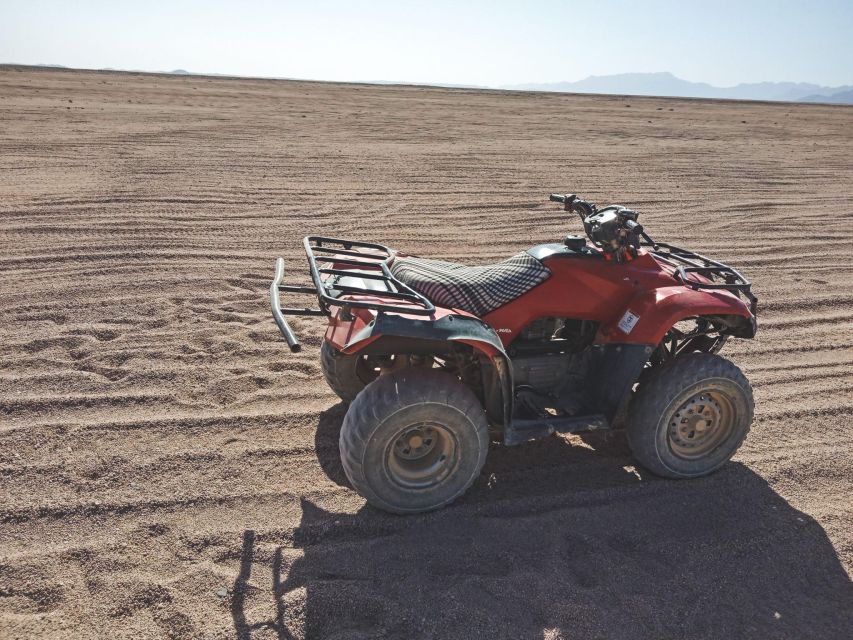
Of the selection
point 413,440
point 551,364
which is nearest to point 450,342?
point 413,440

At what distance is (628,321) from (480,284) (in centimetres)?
82

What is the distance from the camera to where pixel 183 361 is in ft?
15.9

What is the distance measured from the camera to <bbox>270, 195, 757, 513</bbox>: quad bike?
10.5 feet

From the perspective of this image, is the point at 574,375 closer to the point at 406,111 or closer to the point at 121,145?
the point at 121,145

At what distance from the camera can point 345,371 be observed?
4098 mm

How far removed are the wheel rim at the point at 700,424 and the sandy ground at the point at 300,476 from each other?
0.23m

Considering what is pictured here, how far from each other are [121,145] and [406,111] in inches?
427

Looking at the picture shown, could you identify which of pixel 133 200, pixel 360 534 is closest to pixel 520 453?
pixel 360 534

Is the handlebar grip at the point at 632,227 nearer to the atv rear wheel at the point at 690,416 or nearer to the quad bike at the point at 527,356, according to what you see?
the quad bike at the point at 527,356

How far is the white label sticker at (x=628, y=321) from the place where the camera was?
3547mm

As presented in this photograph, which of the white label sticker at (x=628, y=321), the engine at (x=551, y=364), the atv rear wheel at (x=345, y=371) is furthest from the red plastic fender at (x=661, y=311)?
the atv rear wheel at (x=345, y=371)

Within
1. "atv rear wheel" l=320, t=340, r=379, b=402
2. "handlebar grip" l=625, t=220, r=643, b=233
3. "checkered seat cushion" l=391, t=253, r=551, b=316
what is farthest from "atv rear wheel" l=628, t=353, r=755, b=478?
"atv rear wheel" l=320, t=340, r=379, b=402

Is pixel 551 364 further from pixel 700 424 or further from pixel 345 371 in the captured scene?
pixel 345 371

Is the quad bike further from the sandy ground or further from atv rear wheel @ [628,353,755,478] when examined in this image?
the sandy ground
